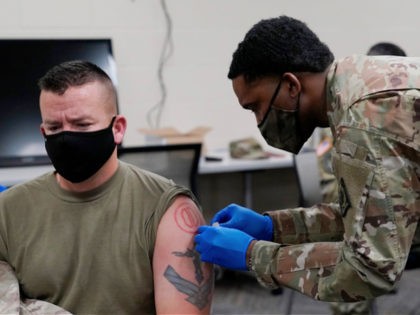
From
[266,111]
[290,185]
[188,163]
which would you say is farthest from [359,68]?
[290,185]

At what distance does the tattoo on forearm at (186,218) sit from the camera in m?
1.38

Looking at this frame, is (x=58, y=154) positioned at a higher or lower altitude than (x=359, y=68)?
lower

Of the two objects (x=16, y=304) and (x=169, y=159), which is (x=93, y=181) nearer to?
(x=16, y=304)

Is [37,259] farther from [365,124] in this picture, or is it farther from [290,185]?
[290,185]

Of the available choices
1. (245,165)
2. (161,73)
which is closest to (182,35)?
(161,73)

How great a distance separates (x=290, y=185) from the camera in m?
4.17

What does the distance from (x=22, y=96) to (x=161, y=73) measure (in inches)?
37.2

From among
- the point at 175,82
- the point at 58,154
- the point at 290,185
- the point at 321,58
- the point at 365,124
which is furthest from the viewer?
the point at 290,185

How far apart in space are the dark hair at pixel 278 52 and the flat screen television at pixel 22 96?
2.14 m

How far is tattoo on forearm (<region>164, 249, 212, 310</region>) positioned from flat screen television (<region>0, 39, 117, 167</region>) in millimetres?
2159

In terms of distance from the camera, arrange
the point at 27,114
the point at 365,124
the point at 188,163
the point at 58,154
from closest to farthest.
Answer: the point at 365,124
the point at 58,154
the point at 188,163
the point at 27,114

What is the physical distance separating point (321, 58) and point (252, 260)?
20.9 inches

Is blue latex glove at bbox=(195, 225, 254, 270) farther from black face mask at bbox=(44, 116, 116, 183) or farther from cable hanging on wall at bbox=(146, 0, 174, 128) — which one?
cable hanging on wall at bbox=(146, 0, 174, 128)

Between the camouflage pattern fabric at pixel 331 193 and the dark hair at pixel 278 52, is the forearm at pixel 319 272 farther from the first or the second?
the camouflage pattern fabric at pixel 331 193
